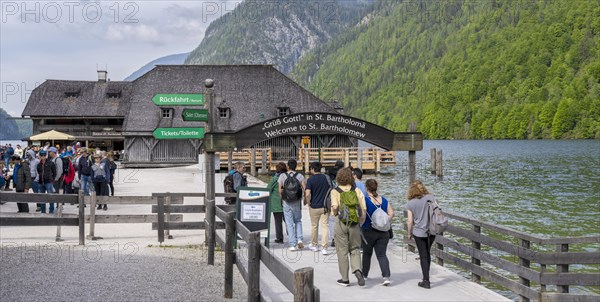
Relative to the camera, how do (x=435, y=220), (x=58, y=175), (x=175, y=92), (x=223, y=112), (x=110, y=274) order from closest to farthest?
(x=435, y=220)
(x=110, y=274)
(x=58, y=175)
(x=223, y=112)
(x=175, y=92)

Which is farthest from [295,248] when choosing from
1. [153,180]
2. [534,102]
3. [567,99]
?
[534,102]

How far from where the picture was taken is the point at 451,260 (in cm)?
1181

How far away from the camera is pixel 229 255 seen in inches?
372

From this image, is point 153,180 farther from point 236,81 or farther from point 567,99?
point 567,99

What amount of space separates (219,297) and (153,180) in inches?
987

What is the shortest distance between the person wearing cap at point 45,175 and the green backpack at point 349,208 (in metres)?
12.6

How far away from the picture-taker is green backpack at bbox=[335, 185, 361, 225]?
383 inches

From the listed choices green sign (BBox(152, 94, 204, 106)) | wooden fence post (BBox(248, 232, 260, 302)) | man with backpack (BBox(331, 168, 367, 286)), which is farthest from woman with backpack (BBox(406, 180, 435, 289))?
green sign (BBox(152, 94, 204, 106))

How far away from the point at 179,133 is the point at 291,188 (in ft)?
11.6

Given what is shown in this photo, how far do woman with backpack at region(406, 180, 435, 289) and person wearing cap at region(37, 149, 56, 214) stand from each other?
13.4 m

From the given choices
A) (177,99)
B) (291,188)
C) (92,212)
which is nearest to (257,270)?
(291,188)

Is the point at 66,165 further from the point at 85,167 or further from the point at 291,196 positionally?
the point at 291,196

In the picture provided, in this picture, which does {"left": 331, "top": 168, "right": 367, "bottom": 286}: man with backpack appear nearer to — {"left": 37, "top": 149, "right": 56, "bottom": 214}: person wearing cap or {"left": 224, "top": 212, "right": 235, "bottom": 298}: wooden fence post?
{"left": 224, "top": 212, "right": 235, "bottom": 298}: wooden fence post

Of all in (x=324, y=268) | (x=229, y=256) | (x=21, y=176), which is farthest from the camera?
(x=21, y=176)
